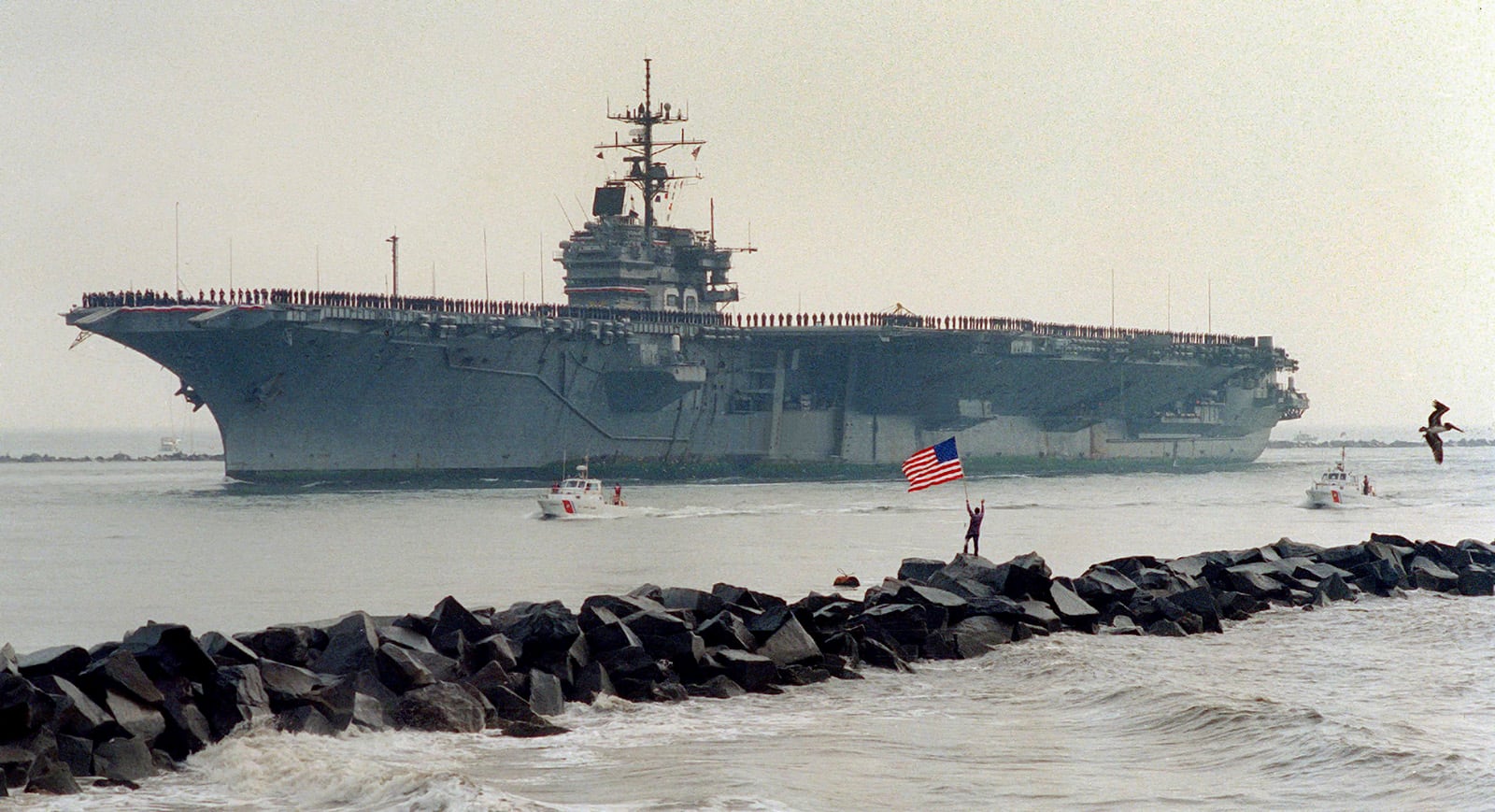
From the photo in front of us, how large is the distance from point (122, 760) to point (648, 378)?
109 ft

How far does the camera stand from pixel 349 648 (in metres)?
12.2

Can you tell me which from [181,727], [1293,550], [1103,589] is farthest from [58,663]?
[1293,550]

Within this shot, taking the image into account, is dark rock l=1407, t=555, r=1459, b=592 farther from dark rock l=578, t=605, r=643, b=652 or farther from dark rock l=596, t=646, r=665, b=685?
dark rock l=596, t=646, r=665, b=685

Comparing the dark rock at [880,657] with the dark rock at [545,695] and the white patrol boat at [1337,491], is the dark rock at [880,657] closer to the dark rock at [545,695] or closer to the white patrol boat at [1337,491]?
the dark rock at [545,695]

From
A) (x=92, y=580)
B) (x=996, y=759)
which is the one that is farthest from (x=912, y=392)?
(x=996, y=759)

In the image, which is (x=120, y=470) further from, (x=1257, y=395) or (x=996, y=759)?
(x=996, y=759)

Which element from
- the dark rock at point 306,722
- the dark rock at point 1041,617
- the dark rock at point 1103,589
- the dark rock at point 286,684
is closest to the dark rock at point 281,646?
the dark rock at point 286,684

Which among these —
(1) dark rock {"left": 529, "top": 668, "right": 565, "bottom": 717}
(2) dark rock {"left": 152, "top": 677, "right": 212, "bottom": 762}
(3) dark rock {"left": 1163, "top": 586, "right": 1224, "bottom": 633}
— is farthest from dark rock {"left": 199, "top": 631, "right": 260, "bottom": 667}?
(3) dark rock {"left": 1163, "top": 586, "right": 1224, "bottom": 633}

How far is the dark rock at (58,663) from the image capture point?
1091 centimetres

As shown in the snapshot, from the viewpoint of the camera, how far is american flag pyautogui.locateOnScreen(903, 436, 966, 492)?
19.7 m

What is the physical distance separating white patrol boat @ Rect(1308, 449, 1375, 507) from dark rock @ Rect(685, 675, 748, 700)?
27096 millimetres

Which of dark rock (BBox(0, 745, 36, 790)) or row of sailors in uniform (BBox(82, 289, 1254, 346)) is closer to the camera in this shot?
dark rock (BBox(0, 745, 36, 790))

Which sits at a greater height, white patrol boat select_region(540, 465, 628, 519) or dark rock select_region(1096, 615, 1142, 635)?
white patrol boat select_region(540, 465, 628, 519)

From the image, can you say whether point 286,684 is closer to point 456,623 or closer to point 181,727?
point 181,727
